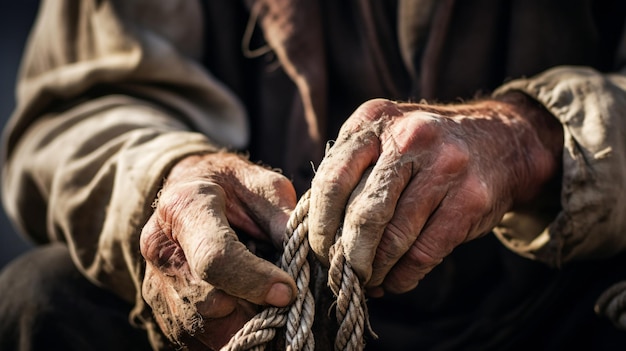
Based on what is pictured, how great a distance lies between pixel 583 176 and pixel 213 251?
59 cm

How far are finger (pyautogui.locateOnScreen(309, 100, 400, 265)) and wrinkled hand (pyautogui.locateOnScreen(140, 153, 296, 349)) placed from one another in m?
Result: 0.07

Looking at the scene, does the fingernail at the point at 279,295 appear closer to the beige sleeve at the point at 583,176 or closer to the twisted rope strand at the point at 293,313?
the twisted rope strand at the point at 293,313

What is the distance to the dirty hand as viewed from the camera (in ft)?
2.95

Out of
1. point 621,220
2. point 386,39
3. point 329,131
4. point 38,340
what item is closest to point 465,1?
point 386,39

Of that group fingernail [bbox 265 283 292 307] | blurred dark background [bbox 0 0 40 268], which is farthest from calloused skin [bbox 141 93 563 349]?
blurred dark background [bbox 0 0 40 268]

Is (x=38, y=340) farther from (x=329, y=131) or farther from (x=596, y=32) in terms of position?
(x=596, y=32)

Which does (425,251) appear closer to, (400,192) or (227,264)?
(400,192)

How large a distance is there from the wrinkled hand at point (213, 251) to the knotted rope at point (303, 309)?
23 mm

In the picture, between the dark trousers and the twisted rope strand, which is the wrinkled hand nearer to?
the twisted rope strand

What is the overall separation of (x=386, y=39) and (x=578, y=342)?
72cm

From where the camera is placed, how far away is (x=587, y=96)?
1.18m

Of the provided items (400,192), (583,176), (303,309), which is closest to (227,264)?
(303,309)

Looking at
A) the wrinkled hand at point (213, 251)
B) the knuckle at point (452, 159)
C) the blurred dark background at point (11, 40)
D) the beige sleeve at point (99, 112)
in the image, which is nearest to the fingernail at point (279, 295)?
the wrinkled hand at point (213, 251)

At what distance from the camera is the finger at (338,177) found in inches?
35.7
